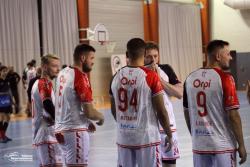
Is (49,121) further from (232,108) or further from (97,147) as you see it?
(97,147)

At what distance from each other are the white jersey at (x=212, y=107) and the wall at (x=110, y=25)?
19722mm

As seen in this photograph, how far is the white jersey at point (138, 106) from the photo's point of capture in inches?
187

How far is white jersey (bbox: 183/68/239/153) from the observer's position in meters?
4.59

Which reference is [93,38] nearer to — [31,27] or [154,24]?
[31,27]

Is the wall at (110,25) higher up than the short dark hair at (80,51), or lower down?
higher up

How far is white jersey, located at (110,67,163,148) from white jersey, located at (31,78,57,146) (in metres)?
1.31

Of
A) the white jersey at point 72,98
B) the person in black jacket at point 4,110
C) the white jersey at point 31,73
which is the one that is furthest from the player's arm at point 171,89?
the white jersey at point 31,73

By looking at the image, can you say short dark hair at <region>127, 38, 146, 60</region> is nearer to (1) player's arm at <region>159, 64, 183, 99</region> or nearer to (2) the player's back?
(2) the player's back

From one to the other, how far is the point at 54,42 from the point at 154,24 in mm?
7404

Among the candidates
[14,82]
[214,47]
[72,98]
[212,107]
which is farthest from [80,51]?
[14,82]

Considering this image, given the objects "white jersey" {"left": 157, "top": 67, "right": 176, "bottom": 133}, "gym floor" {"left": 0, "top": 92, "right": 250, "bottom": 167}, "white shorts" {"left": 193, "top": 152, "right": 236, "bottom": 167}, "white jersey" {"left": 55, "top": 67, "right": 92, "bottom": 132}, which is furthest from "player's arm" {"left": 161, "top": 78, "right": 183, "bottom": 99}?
"gym floor" {"left": 0, "top": 92, "right": 250, "bottom": 167}

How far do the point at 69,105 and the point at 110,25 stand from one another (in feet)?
67.3

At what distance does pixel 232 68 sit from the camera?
31.7 metres

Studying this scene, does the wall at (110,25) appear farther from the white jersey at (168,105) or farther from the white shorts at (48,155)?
the white shorts at (48,155)
